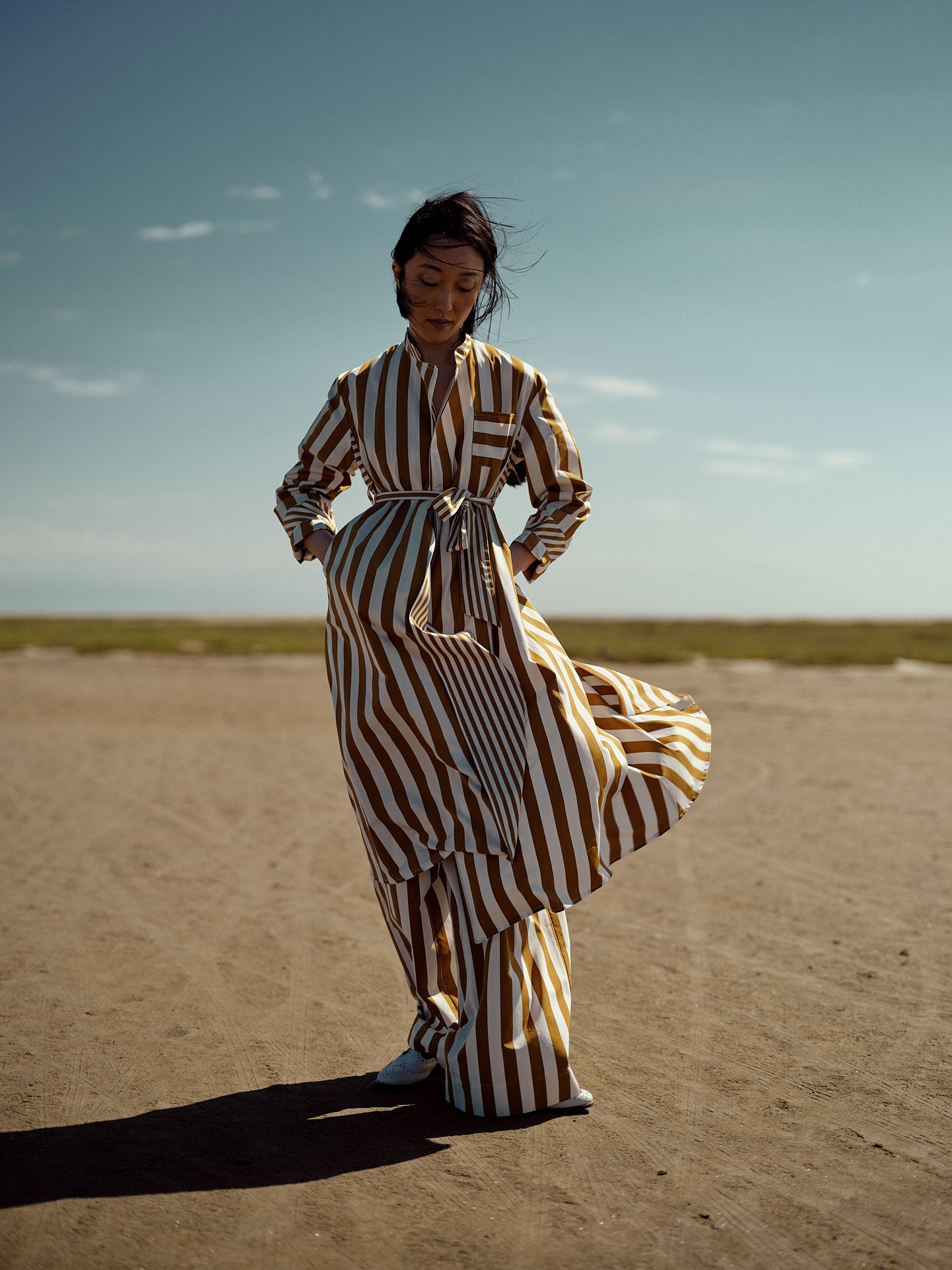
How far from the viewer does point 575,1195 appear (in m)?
2.22

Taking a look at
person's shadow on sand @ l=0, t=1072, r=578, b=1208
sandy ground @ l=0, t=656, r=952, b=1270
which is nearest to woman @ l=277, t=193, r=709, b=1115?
person's shadow on sand @ l=0, t=1072, r=578, b=1208

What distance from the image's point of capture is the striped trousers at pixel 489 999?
2.51 meters

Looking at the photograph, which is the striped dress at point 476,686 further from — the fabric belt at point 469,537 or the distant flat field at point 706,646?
the distant flat field at point 706,646

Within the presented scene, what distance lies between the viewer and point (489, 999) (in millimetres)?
2500

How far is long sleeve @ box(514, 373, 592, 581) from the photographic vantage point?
2.65 metres

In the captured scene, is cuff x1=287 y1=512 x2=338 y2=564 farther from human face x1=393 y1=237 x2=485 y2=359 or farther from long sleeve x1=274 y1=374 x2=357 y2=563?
human face x1=393 y1=237 x2=485 y2=359

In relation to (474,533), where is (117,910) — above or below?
below

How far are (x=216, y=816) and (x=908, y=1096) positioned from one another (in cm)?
541

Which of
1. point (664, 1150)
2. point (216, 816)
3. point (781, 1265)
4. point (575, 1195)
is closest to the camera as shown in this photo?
point (781, 1265)

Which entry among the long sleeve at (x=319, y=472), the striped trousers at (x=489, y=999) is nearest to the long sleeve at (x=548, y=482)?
the long sleeve at (x=319, y=472)

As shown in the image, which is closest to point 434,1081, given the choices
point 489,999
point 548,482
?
point 489,999

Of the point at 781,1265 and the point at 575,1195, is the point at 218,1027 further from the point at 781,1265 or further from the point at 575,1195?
the point at 781,1265

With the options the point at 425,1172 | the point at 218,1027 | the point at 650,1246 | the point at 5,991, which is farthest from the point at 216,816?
the point at 650,1246

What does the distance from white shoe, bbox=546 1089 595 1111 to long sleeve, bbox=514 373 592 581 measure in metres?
1.40
